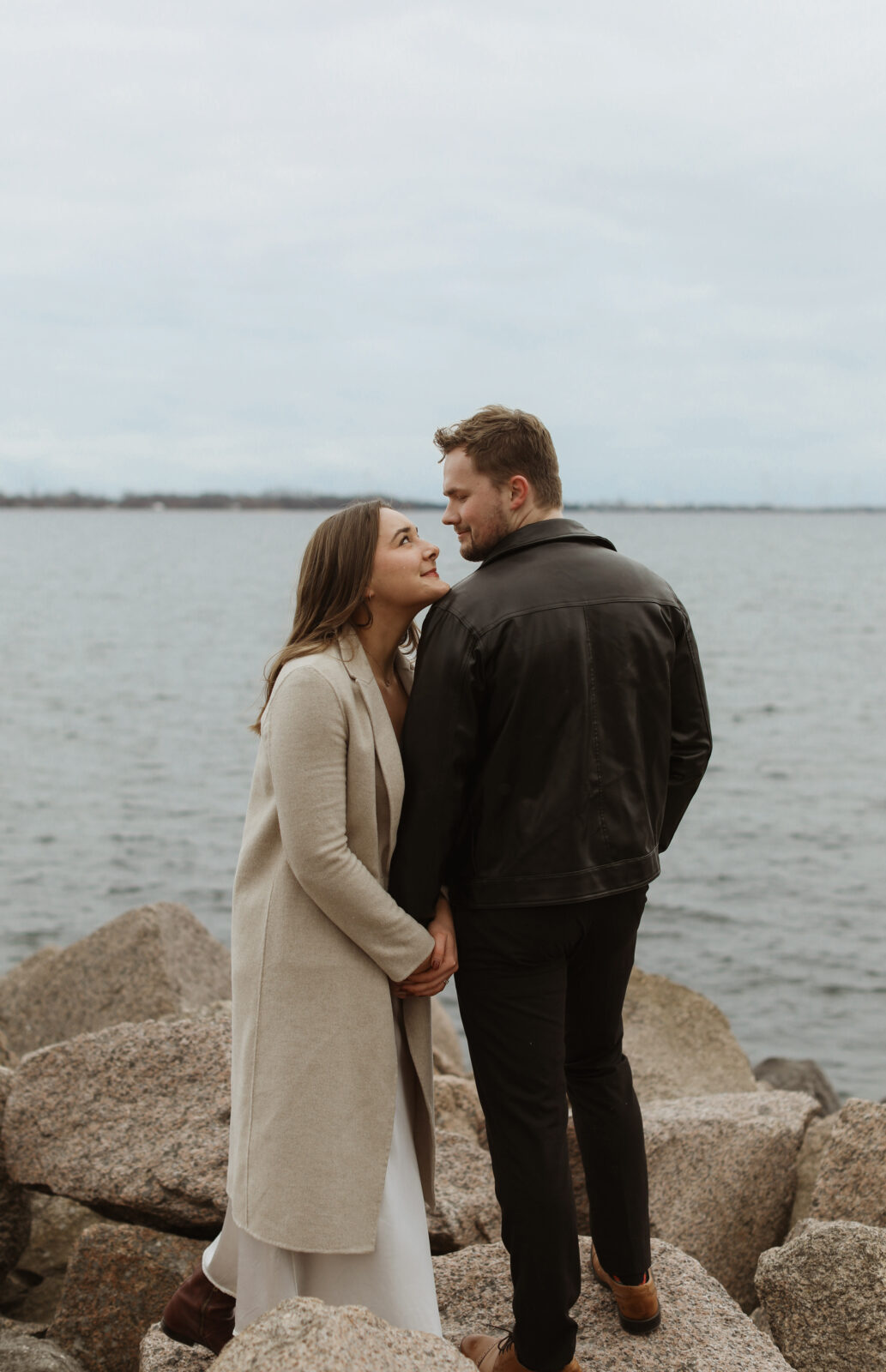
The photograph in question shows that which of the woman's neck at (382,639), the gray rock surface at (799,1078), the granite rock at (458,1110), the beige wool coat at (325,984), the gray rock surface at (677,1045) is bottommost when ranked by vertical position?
the gray rock surface at (799,1078)

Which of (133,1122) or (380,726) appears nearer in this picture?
(380,726)

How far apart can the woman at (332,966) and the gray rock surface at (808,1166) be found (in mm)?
1919

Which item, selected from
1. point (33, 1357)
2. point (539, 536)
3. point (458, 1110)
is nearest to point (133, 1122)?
point (33, 1357)

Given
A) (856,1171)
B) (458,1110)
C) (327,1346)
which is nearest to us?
(327,1346)

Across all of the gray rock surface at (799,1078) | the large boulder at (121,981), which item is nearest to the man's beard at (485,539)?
the large boulder at (121,981)

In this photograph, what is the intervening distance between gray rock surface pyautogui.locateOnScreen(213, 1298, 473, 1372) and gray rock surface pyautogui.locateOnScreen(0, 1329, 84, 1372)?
1.51m

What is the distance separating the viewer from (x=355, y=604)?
133 inches

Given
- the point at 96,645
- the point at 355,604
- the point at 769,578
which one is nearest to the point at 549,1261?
the point at 355,604

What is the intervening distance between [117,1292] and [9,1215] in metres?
0.81

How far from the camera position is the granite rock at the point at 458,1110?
17.5ft

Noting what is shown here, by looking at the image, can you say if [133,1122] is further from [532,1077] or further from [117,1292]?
[532,1077]

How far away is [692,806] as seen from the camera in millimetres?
17812

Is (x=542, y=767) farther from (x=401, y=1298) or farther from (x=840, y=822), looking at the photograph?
(x=840, y=822)

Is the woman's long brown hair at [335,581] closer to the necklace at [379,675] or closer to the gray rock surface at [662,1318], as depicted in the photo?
the necklace at [379,675]
